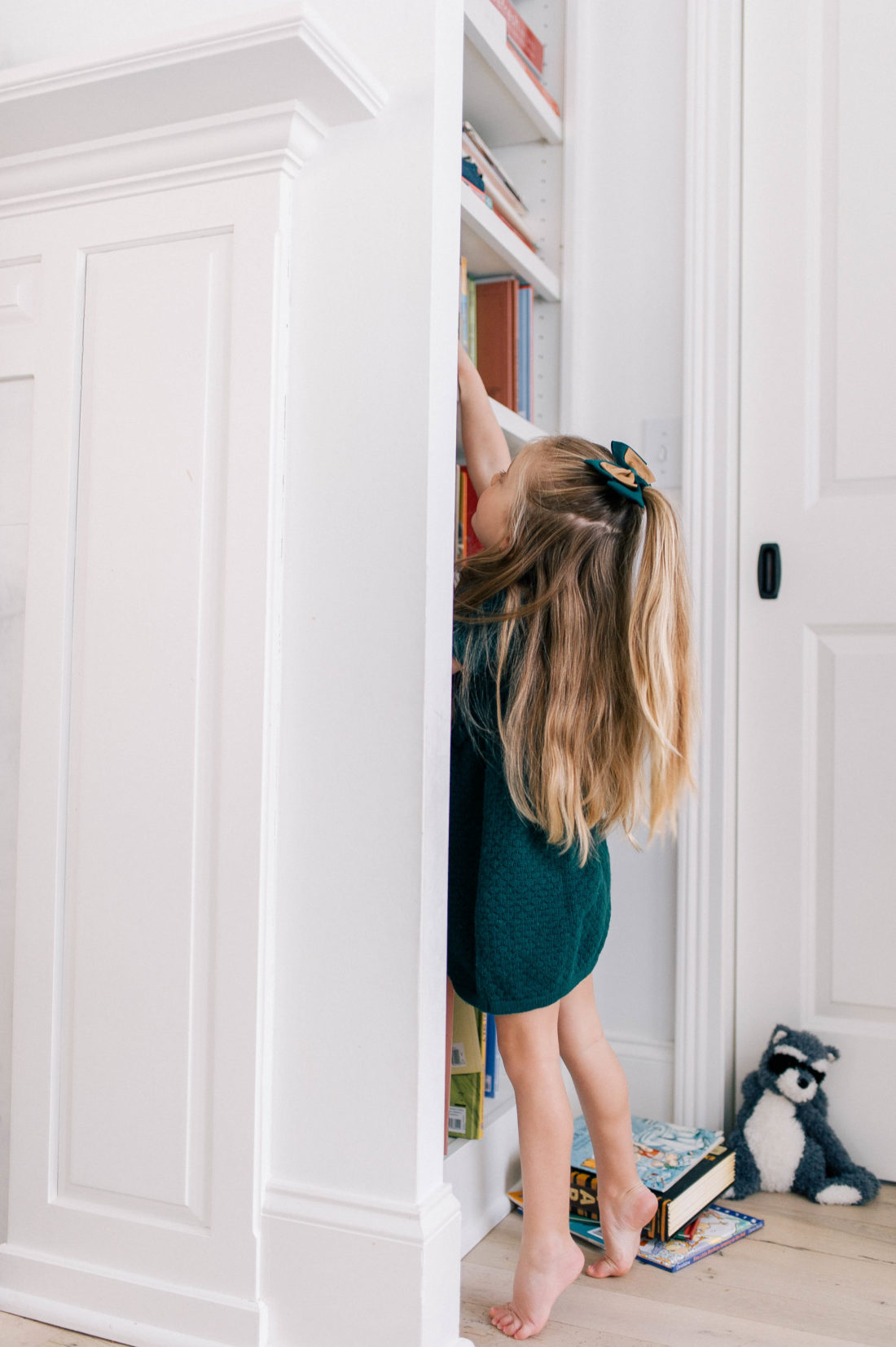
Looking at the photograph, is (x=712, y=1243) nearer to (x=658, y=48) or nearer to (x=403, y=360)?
(x=403, y=360)

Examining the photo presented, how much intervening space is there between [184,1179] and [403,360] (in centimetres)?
91

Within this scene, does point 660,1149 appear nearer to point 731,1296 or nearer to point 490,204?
point 731,1296

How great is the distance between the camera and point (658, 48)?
1.81 meters

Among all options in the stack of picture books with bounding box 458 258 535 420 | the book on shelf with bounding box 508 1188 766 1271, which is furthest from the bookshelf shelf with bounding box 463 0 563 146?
the book on shelf with bounding box 508 1188 766 1271

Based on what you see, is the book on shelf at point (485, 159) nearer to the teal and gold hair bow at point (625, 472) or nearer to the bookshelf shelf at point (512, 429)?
the bookshelf shelf at point (512, 429)

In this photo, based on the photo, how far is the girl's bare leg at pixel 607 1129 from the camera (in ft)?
4.37

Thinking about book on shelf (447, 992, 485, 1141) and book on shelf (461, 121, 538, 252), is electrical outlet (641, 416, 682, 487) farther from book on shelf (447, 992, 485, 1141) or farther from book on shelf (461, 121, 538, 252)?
A: book on shelf (447, 992, 485, 1141)

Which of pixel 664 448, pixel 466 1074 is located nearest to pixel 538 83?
pixel 664 448

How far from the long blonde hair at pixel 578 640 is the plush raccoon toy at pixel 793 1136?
0.57m

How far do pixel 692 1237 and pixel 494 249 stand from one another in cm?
144

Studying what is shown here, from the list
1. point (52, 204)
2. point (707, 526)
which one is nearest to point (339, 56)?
point (52, 204)

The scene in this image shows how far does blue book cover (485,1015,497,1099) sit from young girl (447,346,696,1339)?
A: 0.23 meters

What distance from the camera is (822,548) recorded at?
171cm

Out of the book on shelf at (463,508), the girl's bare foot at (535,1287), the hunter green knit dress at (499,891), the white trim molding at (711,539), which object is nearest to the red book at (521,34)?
the white trim molding at (711,539)
